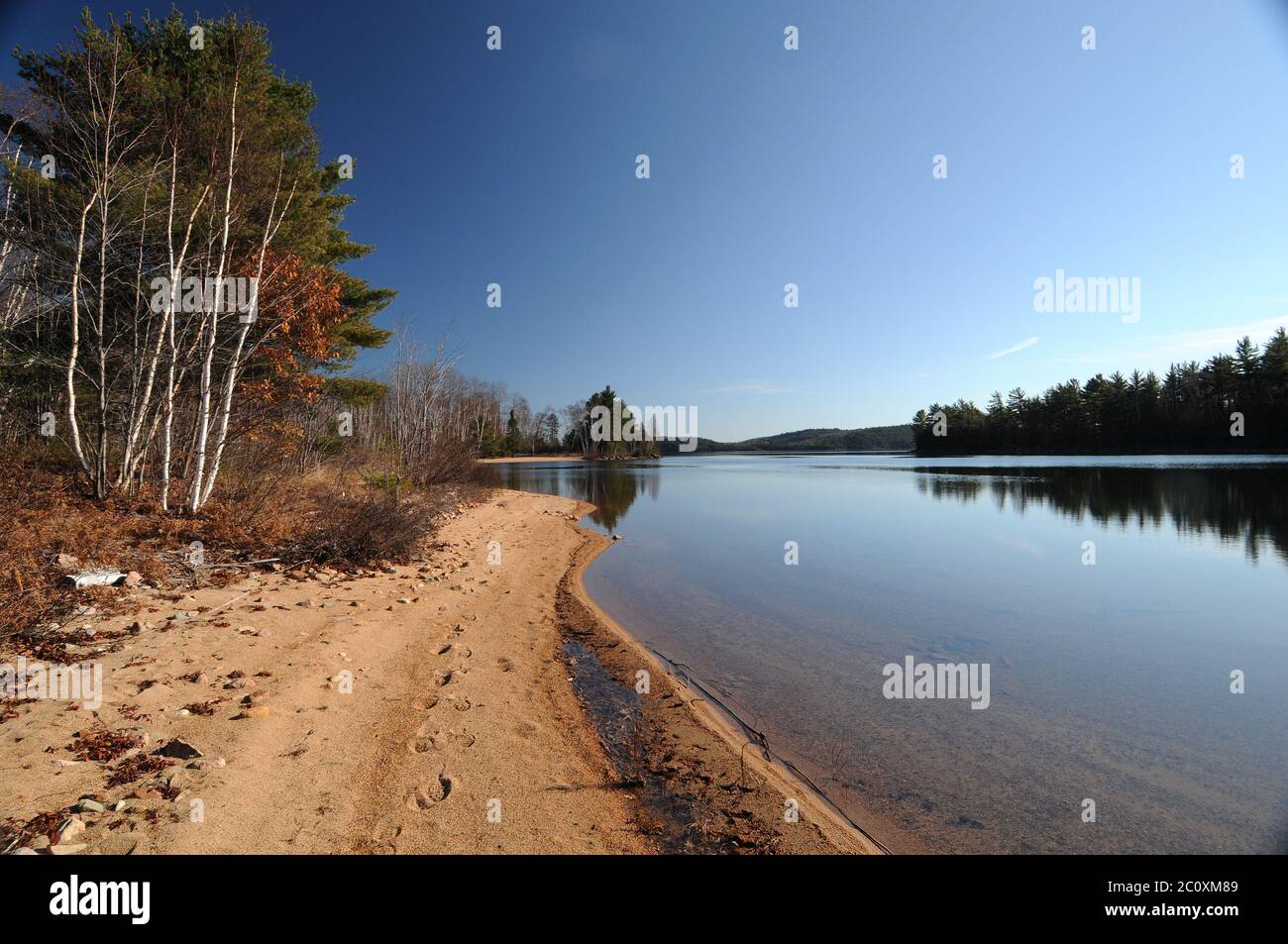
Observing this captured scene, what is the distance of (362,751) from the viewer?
163 inches

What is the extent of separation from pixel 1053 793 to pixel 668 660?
4.47m

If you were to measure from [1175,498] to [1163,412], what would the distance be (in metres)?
64.7

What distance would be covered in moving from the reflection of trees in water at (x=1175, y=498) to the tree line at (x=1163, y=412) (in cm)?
2390

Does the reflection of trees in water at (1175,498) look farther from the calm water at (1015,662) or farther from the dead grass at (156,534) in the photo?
the dead grass at (156,534)

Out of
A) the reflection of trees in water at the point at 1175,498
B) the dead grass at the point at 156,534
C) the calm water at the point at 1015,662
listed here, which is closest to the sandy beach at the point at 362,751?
the dead grass at the point at 156,534

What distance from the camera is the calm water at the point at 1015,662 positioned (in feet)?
13.7

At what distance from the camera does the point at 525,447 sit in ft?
342

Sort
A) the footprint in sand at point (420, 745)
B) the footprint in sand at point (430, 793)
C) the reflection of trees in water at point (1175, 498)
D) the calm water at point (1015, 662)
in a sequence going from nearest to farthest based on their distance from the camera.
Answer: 1. the footprint in sand at point (430, 793)
2. the calm water at point (1015, 662)
3. the footprint in sand at point (420, 745)
4. the reflection of trees in water at point (1175, 498)

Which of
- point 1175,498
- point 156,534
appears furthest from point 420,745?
point 1175,498

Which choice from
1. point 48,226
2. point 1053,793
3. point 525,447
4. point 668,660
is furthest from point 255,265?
point 525,447

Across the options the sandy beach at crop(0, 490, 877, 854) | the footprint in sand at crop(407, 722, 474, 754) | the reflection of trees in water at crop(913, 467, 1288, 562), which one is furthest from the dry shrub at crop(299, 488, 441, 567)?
the reflection of trees in water at crop(913, 467, 1288, 562)

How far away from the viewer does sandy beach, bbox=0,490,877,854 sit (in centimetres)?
304

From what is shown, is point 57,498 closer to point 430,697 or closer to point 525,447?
point 430,697

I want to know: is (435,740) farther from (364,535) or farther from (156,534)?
(156,534)
